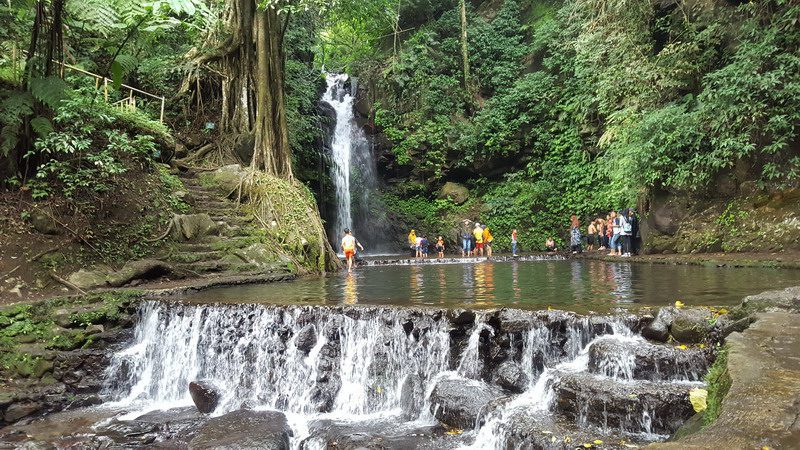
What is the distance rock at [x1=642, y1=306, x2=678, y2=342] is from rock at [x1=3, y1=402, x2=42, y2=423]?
306 inches

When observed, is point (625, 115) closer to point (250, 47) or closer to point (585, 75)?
point (585, 75)

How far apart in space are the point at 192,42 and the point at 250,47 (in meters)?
3.42

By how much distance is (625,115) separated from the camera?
15.4 metres

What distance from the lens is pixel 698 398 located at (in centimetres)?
443

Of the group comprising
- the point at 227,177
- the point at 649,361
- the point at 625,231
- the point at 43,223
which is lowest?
the point at 649,361

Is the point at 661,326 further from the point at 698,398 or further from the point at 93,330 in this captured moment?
the point at 93,330

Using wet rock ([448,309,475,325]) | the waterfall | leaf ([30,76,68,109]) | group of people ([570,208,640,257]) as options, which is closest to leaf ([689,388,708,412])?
wet rock ([448,309,475,325])

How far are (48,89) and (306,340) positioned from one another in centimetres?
600

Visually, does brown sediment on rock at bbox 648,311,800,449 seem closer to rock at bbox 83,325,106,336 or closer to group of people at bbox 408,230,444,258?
rock at bbox 83,325,106,336

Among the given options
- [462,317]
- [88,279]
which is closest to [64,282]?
[88,279]

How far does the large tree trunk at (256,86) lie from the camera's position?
47.6 feet

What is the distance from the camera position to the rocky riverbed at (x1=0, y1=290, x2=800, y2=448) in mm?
5035

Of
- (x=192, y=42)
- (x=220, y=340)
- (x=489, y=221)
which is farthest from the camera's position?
(x=489, y=221)

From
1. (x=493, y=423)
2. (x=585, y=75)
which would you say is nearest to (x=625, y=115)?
(x=585, y=75)
